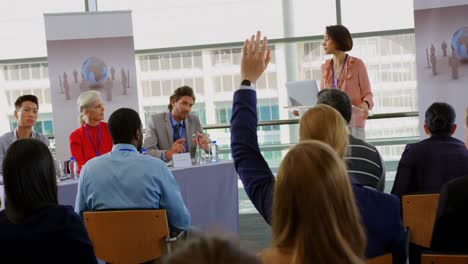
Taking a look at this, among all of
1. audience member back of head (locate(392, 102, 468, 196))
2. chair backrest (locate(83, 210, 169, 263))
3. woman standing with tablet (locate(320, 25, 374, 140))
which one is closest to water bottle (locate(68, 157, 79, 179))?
chair backrest (locate(83, 210, 169, 263))

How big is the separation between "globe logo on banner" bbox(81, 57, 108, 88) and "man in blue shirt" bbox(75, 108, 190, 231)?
3565 mm

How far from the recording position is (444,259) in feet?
6.07

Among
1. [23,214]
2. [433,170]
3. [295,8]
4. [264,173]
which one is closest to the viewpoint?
[264,173]

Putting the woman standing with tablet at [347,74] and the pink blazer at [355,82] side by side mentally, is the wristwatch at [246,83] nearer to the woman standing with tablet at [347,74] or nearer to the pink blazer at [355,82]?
the woman standing with tablet at [347,74]

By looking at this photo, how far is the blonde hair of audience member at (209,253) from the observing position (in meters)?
0.59

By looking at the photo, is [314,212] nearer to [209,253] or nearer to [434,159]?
[209,253]

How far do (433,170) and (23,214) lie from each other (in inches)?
84.8

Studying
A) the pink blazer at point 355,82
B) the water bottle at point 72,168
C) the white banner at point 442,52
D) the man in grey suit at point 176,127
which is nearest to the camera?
the water bottle at point 72,168

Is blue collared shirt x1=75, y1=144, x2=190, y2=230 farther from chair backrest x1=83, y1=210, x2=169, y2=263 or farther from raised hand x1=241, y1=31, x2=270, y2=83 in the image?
raised hand x1=241, y1=31, x2=270, y2=83

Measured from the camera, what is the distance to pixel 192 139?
500 cm

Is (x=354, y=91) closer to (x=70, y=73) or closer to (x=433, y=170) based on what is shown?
(x=433, y=170)

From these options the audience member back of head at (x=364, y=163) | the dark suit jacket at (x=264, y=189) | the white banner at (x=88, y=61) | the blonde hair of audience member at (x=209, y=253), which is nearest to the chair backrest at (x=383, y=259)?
the dark suit jacket at (x=264, y=189)

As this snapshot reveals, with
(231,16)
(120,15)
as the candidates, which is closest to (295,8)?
(231,16)

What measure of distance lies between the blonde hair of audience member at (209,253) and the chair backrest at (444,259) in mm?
1384
